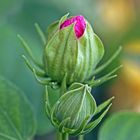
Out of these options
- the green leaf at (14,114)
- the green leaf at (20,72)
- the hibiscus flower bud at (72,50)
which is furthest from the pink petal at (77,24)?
the green leaf at (20,72)

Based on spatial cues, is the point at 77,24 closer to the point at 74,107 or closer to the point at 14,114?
the point at 74,107

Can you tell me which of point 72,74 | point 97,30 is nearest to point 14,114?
point 72,74

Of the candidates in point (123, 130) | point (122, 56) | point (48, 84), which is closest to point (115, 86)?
point (122, 56)

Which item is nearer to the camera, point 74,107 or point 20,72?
point 74,107

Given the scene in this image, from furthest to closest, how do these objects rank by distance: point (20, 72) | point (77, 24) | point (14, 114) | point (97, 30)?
point (97, 30) < point (20, 72) < point (14, 114) < point (77, 24)

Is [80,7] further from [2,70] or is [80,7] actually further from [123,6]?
Result: [2,70]

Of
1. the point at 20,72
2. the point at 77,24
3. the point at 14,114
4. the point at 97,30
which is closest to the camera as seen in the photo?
the point at 77,24

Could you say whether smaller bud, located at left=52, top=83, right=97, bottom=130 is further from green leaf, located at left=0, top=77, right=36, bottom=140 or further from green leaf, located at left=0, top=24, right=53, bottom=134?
green leaf, located at left=0, top=24, right=53, bottom=134

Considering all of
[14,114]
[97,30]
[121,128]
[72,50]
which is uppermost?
[72,50]

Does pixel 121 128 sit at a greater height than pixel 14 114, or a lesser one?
lesser
